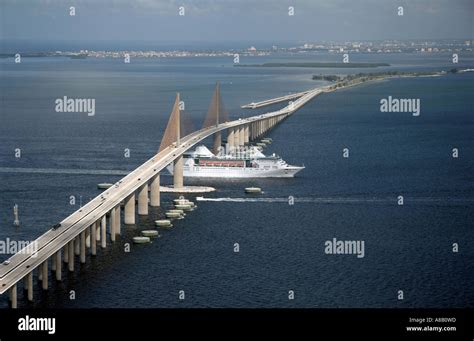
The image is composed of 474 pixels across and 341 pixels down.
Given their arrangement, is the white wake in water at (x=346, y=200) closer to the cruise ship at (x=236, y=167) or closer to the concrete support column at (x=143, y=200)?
the concrete support column at (x=143, y=200)

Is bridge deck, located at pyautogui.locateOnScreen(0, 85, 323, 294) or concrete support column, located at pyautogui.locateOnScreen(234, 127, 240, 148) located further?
concrete support column, located at pyautogui.locateOnScreen(234, 127, 240, 148)

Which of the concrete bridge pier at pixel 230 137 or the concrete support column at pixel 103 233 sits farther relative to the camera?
the concrete bridge pier at pixel 230 137

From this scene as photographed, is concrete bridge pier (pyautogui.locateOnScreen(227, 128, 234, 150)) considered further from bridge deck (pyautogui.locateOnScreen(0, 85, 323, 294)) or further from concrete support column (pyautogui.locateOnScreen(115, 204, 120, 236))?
concrete support column (pyautogui.locateOnScreen(115, 204, 120, 236))

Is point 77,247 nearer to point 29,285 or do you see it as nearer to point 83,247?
point 83,247

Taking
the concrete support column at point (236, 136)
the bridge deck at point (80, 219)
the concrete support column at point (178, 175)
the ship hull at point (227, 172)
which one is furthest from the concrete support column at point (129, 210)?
the concrete support column at point (236, 136)

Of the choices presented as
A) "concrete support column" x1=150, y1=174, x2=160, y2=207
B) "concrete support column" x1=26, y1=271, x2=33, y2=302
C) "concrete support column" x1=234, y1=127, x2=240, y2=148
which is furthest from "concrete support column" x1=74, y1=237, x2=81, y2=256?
"concrete support column" x1=234, y1=127, x2=240, y2=148

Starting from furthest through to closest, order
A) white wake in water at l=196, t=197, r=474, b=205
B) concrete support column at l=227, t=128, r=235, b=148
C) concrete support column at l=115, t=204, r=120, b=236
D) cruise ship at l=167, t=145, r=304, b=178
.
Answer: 1. concrete support column at l=227, t=128, r=235, b=148
2. cruise ship at l=167, t=145, r=304, b=178
3. white wake in water at l=196, t=197, r=474, b=205
4. concrete support column at l=115, t=204, r=120, b=236
